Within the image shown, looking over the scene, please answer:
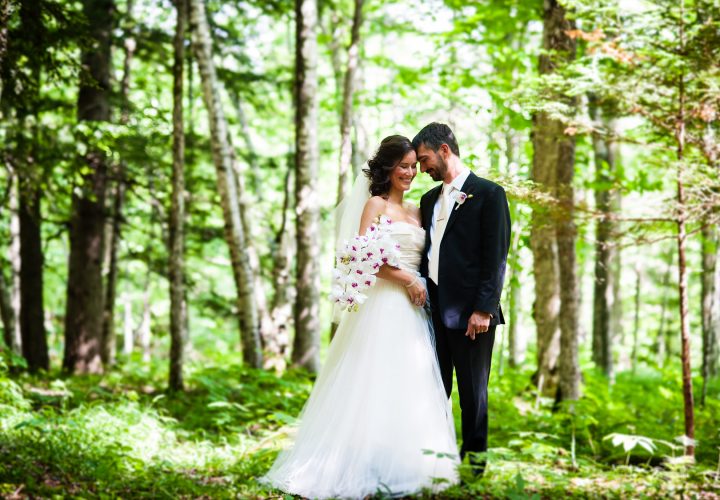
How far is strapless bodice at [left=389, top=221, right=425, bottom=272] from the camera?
491 cm

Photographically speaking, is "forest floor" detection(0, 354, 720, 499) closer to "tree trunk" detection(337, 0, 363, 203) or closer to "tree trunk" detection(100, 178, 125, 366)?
"tree trunk" detection(337, 0, 363, 203)

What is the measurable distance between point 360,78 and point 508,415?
10.3 m

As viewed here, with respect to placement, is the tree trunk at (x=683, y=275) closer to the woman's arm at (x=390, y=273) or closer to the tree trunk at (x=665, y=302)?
the woman's arm at (x=390, y=273)

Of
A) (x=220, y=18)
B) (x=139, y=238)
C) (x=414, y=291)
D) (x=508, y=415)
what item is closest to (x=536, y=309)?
(x=508, y=415)

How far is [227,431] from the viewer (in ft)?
23.5

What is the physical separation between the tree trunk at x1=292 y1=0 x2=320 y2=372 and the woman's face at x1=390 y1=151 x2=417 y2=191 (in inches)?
173

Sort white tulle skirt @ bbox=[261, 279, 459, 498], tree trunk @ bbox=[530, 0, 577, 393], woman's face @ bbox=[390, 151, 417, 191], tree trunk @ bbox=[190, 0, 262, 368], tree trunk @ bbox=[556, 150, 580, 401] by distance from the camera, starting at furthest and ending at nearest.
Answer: tree trunk @ bbox=[190, 0, 262, 368] → tree trunk @ bbox=[556, 150, 580, 401] → tree trunk @ bbox=[530, 0, 577, 393] → woman's face @ bbox=[390, 151, 417, 191] → white tulle skirt @ bbox=[261, 279, 459, 498]

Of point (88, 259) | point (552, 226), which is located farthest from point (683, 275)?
point (88, 259)

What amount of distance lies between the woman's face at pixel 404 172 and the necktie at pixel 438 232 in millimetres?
281

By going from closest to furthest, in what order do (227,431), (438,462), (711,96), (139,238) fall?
1. (438,462)
2. (711,96)
3. (227,431)
4. (139,238)

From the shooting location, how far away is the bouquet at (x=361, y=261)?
473cm

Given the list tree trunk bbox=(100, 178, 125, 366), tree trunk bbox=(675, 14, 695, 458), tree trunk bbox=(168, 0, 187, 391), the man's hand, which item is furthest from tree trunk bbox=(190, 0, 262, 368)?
tree trunk bbox=(675, 14, 695, 458)

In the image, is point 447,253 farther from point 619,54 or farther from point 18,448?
point 18,448

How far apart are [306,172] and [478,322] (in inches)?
206
